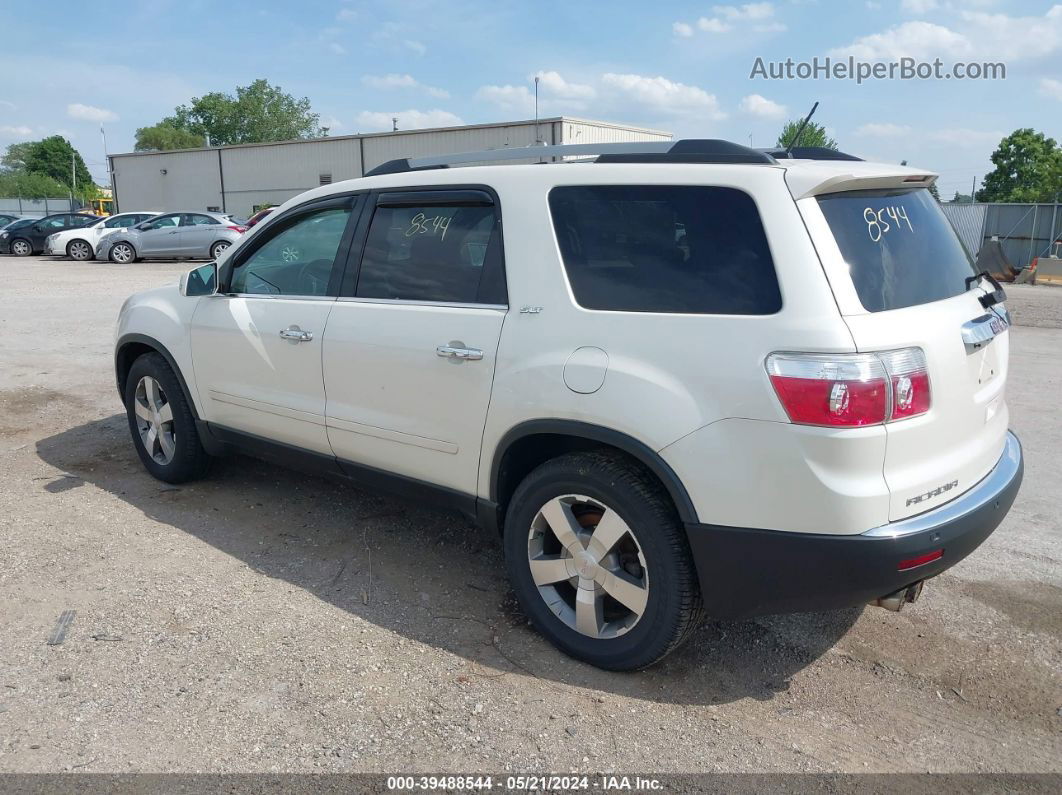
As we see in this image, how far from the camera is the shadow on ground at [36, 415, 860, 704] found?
A: 3307 millimetres

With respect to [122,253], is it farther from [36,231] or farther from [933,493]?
[933,493]

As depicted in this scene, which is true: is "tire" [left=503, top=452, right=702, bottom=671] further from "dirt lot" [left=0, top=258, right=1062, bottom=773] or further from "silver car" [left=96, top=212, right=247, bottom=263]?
"silver car" [left=96, top=212, right=247, bottom=263]

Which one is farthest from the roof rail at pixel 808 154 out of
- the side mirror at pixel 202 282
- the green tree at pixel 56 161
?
the green tree at pixel 56 161

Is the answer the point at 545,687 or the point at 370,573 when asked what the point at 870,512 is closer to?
the point at 545,687

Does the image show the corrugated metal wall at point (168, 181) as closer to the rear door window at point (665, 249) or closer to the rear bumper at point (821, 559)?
the rear door window at point (665, 249)

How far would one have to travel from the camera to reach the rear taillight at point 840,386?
8.54 feet

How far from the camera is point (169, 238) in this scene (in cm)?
2475

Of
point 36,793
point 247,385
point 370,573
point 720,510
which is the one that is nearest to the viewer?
point 36,793

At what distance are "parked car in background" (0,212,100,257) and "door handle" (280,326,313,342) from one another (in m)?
27.0

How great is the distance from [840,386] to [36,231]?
3076cm

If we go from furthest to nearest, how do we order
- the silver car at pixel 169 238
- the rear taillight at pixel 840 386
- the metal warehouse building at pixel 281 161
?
the metal warehouse building at pixel 281 161 → the silver car at pixel 169 238 → the rear taillight at pixel 840 386

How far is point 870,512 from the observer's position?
8.70 feet

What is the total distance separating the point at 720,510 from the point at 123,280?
19.1 metres

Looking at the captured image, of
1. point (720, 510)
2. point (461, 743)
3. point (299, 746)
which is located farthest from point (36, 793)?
point (720, 510)
